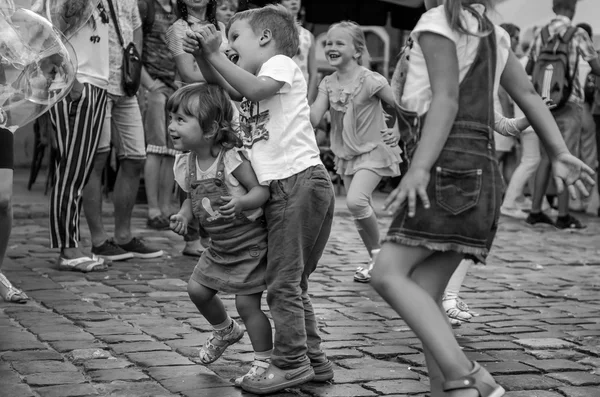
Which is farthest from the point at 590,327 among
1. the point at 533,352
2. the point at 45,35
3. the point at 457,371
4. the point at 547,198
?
the point at 547,198

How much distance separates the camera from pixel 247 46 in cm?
419

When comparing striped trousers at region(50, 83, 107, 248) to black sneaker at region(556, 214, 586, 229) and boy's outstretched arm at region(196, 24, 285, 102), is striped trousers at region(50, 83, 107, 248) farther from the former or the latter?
black sneaker at region(556, 214, 586, 229)

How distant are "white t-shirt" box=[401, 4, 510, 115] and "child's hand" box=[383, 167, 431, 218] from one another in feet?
0.98

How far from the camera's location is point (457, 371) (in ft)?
10.6

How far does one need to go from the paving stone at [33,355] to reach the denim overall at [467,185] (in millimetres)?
1819

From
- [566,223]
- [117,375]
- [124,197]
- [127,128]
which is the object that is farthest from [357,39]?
[566,223]

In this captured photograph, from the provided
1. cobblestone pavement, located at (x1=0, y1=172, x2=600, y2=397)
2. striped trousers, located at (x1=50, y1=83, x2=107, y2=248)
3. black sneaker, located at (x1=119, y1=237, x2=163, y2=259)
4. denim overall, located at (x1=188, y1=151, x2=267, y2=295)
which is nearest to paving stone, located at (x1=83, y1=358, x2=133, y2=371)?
cobblestone pavement, located at (x1=0, y1=172, x2=600, y2=397)

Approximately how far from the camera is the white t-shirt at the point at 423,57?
332 centimetres

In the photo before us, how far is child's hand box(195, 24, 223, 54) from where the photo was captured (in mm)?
3805

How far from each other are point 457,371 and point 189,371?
141cm

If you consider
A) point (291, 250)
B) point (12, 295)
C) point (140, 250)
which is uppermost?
point (291, 250)

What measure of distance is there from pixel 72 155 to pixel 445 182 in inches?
160

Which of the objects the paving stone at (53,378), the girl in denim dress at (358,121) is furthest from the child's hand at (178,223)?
the girl in denim dress at (358,121)

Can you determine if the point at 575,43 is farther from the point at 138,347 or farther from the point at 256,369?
the point at 256,369
